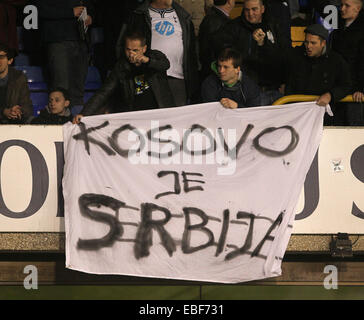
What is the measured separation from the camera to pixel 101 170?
24.6 feet

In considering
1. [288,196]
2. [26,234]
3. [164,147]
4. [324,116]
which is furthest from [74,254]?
[324,116]

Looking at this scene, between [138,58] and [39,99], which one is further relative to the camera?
[39,99]

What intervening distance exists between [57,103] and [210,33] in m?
1.61

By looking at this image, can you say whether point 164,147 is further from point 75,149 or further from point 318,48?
point 318,48

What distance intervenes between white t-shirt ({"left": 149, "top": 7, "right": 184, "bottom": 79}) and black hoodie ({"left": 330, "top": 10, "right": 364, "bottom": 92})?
1484 millimetres

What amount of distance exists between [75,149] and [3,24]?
2509mm

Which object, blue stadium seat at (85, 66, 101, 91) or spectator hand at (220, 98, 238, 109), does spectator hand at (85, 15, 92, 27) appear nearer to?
blue stadium seat at (85, 66, 101, 91)

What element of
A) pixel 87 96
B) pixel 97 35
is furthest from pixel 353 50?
Result: pixel 97 35

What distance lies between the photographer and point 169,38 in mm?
8711

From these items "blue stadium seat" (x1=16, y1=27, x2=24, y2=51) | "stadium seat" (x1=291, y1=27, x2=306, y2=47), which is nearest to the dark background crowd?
"blue stadium seat" (x1=16, y1=27, x2=24, y2=51)

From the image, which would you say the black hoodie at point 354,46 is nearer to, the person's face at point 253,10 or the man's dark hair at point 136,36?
the person's face at point 253,10

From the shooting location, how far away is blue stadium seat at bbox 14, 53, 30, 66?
10453mm

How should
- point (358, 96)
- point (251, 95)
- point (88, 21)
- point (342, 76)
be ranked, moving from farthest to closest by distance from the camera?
point (88, 21), point (342, 76), point (358, 96), point (251, 95)

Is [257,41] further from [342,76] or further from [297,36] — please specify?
[297,36]
